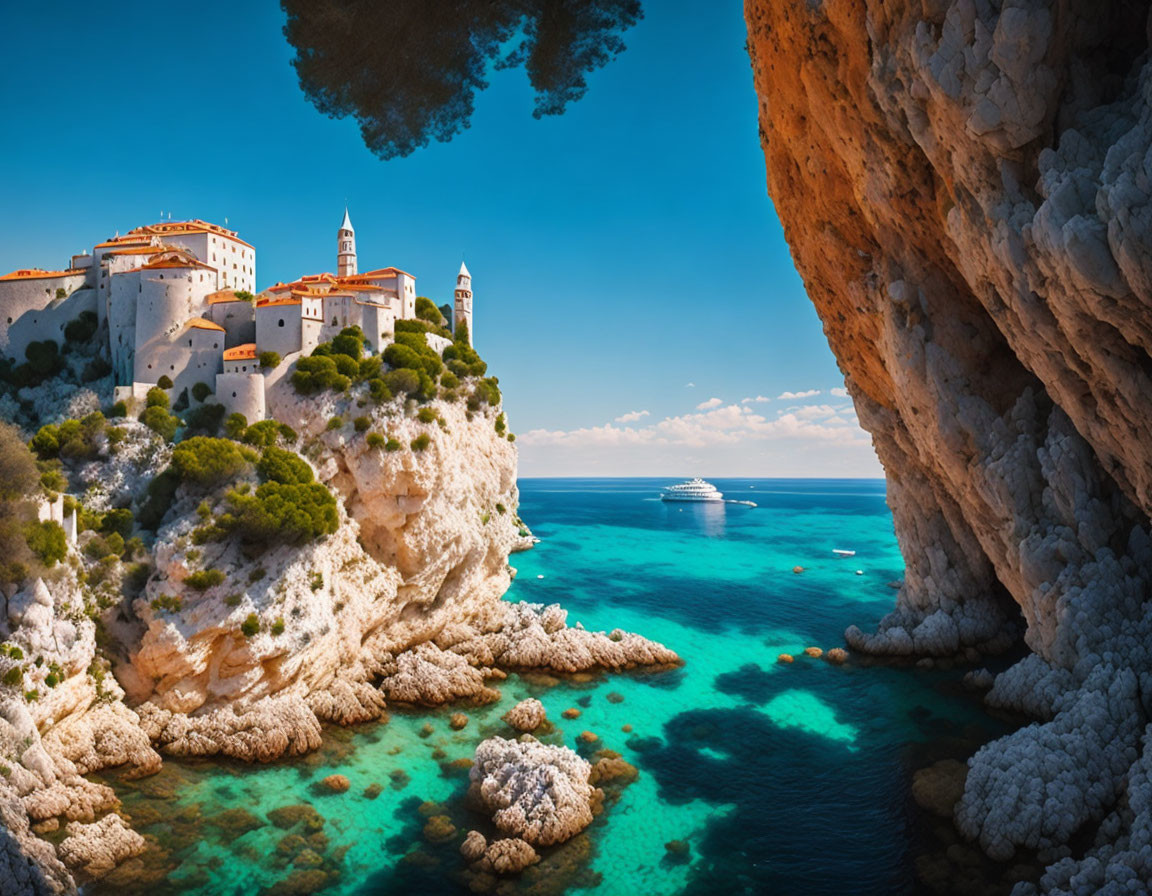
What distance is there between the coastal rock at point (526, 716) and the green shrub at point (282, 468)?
11605mm

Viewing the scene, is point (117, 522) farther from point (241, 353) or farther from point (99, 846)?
point (99, 846)

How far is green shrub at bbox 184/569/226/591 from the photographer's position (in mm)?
20438

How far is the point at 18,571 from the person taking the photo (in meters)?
17.2

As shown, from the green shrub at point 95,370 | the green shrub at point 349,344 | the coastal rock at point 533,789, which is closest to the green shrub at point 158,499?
the green shrub at point 349,344

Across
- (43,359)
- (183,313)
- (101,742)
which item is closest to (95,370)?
(43,359)

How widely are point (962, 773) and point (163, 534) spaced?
26164 mm

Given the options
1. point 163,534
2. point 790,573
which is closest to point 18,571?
point 163,534

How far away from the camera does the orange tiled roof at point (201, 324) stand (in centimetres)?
2806

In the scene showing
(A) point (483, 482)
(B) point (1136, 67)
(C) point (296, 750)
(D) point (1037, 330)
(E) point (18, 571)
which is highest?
(B) point (1136, 67)

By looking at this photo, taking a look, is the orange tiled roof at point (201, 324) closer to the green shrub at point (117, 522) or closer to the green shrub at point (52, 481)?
the green shrub at point (117, 522)

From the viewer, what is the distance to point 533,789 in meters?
16.0

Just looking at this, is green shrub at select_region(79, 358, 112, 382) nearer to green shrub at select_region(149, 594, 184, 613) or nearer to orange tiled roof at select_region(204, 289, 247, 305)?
orange tiled roof at select_region(204, 289, 247, 305)

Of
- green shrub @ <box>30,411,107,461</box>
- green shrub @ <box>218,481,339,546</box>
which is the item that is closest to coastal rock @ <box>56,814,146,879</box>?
green shrub @ <box>218,481,339,546</box>

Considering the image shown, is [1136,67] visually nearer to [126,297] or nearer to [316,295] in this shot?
[316,295]
